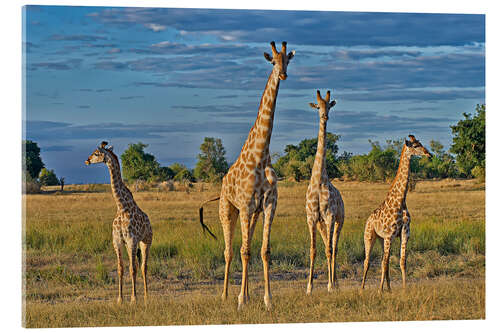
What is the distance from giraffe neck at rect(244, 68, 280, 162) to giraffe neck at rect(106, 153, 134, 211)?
1.91m

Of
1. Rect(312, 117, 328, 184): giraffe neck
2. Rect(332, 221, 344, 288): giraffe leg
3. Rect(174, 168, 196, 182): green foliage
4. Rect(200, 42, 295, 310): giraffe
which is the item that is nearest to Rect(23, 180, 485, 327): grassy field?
Rect(332, 221, 344, 288): giraffe leg

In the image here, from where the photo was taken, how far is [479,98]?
35.0 feet

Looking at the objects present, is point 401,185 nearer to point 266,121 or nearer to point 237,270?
point 266,121

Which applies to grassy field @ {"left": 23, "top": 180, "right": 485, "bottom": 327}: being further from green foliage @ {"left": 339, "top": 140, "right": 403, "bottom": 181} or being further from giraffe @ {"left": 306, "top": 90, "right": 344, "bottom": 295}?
green foliage @ {"left": 339, "top": 140, "right": 403, "bottom": 181}

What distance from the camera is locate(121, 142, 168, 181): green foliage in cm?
2081

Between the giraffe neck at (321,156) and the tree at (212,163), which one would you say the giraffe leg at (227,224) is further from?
the tree at (212,163)

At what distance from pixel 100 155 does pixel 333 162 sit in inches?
391

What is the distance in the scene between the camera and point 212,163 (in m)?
20.8

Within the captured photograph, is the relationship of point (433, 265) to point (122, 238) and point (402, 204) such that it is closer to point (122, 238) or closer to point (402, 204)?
point (402, 204)

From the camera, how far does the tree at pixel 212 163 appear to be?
1969 cm

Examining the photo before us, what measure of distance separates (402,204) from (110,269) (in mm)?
5485

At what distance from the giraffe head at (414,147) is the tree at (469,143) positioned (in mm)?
3600

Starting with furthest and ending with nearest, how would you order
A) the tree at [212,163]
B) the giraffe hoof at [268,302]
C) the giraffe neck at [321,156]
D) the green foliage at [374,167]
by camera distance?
the tree at [212,163], the green foliage at [374,167], the giraffe neck at [321,156], the giraffe hoof at [268,302]

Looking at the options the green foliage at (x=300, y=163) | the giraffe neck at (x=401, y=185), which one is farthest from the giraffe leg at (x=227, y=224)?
the green foliage at (x=300, y=163)
